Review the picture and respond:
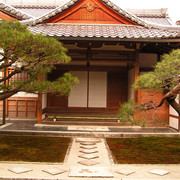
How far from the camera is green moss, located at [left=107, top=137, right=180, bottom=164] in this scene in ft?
19.9

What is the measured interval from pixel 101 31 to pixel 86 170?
590cm

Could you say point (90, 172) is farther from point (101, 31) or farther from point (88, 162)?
point (101, 31)

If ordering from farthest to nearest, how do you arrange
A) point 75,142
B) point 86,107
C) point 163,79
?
point 86,107
point 75,142
point 163,79

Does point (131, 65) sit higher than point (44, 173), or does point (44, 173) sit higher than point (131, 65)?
point (131, 65)

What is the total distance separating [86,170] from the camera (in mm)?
5305

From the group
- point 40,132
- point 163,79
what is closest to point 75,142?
point 40,132

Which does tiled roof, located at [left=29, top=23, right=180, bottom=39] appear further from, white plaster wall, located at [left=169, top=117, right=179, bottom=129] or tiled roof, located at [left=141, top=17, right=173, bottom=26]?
tiled roof, located at [left=141, top=17, right=173, bottom=26]

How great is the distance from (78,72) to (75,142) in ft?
15.0

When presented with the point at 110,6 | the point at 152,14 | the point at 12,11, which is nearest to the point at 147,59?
the point at 110,6

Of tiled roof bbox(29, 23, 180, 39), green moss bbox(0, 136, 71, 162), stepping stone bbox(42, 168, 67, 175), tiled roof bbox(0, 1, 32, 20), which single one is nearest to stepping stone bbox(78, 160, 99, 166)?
green moss bbox(0, 136, 71, 162)

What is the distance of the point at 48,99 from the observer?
11680 millimetres

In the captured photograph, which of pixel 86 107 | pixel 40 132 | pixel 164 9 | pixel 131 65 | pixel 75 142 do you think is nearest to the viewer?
pixel 75 142

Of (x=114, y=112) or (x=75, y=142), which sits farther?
(x=114, y=112)

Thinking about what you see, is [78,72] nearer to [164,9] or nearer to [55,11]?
[55,11]
